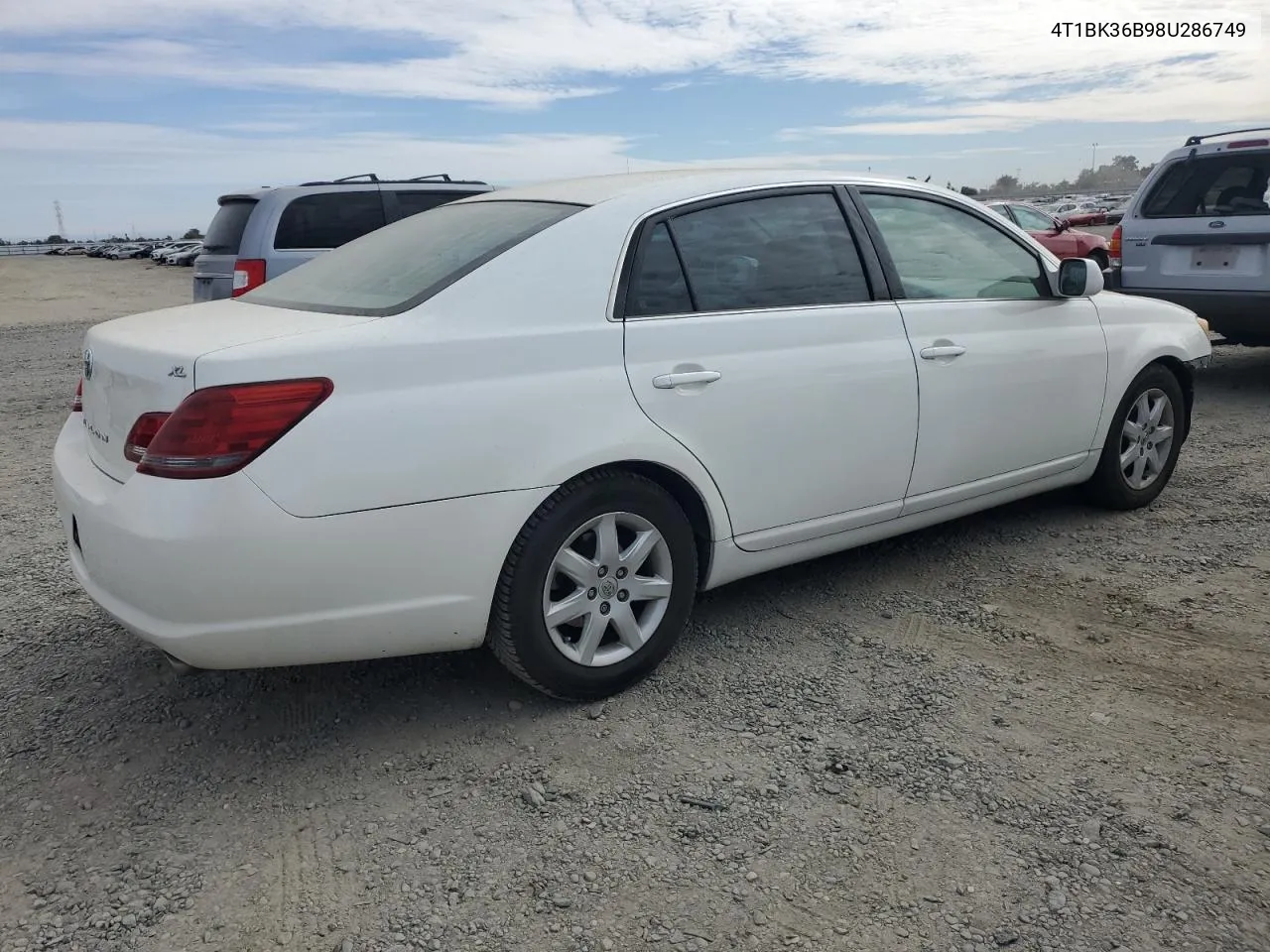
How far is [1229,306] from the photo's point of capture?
7.71 metres

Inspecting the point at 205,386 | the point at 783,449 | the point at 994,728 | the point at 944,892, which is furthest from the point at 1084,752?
the point at 205,386

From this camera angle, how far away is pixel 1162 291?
812 cm

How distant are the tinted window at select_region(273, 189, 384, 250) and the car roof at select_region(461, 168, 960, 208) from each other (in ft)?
16.7

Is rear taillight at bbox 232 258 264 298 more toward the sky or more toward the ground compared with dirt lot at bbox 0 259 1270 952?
more toward the sky

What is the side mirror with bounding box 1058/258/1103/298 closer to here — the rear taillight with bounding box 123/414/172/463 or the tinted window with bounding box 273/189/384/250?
the rear taillight with bounding box 123/414/172/463

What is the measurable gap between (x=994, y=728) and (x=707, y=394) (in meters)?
1.30

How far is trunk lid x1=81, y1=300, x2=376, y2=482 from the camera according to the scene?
2.84 meters

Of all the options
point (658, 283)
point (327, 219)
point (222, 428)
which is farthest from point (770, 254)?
point (327, 219)

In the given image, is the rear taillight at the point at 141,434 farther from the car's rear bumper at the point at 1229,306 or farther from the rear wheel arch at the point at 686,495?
the car's rear bumper at the point at 1229,306

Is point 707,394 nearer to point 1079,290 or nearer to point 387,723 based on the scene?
point 387,723

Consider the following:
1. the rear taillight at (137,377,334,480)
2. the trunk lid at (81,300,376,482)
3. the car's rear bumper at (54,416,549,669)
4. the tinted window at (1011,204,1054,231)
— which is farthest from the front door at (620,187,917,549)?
the tinted window at (1011,204,1054,231)

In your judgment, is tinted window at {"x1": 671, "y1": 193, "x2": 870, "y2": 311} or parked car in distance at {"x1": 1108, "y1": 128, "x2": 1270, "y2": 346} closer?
tinted window at {"x1": 671, "y1": 193, "x2": 870, "y2": 311}

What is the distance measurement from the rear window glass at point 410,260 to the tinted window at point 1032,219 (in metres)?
18.0

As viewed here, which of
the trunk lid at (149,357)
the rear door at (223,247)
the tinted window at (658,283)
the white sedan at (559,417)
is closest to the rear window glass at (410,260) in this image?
the white sedan at (559,417)
